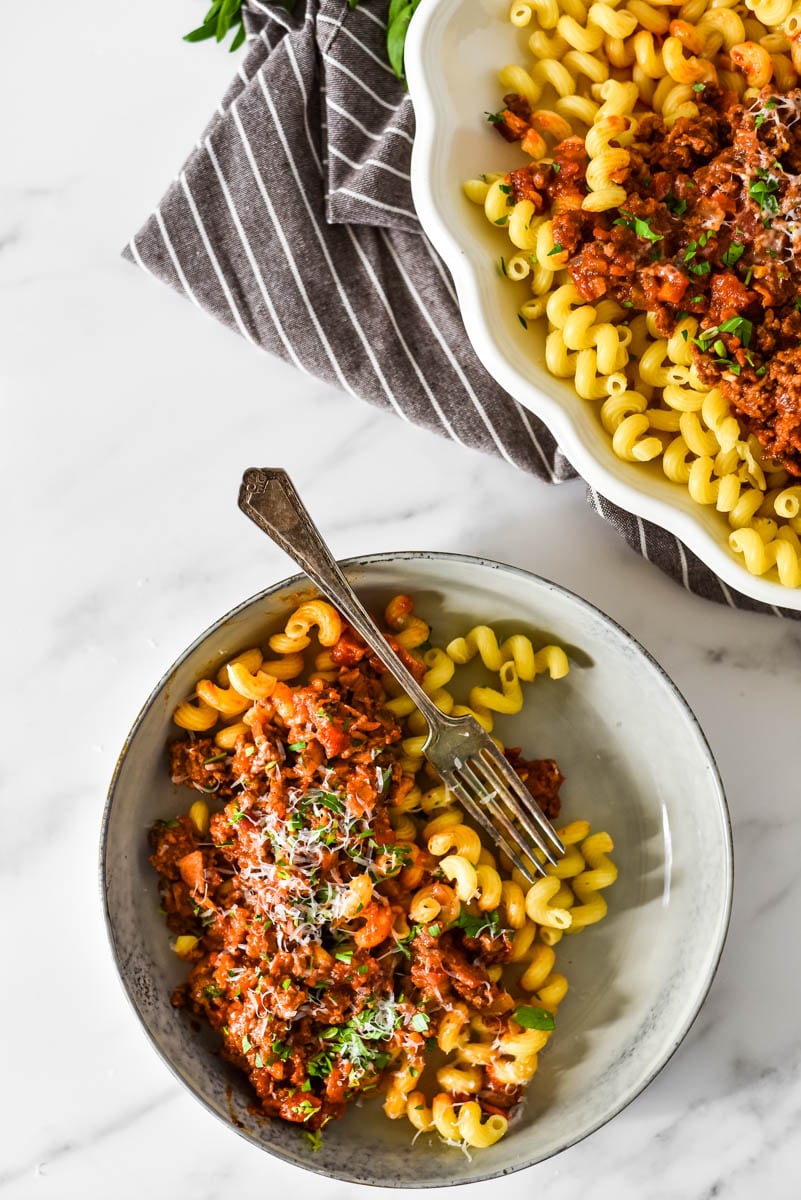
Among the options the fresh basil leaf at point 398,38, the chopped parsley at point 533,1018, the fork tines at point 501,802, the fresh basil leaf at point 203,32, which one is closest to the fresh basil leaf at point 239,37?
the fresh basil leaf at point 203,32

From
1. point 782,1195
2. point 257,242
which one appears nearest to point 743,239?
point 257,242

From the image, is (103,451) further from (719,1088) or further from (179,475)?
(719,1088)

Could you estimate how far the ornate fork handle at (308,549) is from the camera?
2.14m

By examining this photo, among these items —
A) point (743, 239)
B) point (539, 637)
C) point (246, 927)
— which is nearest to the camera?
point (743, 239)

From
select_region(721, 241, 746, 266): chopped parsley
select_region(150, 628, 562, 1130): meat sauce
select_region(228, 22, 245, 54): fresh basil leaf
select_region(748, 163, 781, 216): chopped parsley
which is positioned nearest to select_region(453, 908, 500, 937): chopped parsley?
select_region(150, 628, 562, 1130): meat sauce

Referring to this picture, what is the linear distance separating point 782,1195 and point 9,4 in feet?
10.7

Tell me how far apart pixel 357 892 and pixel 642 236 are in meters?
1.39

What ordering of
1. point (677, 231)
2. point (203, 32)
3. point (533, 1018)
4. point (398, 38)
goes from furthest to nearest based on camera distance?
point (203, 32) → point (398, 38) → point (533, 1018) → point (677, 231)

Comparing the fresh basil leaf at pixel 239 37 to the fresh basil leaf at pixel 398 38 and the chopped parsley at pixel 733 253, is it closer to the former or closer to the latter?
the fresh basil leaf at pixel 398 38

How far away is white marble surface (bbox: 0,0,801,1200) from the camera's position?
238 centimetres

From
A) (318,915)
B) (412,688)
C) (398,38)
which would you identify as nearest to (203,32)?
(398,38)

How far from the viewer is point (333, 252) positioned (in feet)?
7.79

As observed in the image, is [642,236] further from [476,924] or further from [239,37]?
[476,924]

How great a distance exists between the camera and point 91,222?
2479 millimetres
